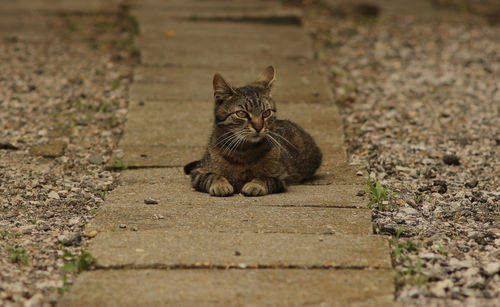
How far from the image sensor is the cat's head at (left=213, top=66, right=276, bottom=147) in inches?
192

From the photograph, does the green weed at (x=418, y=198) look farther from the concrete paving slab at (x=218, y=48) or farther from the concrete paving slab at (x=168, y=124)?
the concrete paving slab at (x=218, y=48)

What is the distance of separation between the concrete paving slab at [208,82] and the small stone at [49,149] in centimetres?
129

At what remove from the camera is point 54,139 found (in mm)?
6262

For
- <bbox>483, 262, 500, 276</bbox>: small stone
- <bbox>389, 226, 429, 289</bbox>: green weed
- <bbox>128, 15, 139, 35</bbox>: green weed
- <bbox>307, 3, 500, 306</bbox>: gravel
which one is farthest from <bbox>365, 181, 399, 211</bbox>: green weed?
<bbox>128, 15, 139, 35</bbox>: green weed

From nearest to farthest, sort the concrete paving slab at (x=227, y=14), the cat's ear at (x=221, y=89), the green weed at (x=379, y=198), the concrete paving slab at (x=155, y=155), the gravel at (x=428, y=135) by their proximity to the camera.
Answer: the gravel at (x=428, y=135), the green weed at (x=379, y=198), the cat's ear at (x=221, y=89), the concrete paving slab at (x=155, y=155), the concrete paving slab at (x=227, y=14)

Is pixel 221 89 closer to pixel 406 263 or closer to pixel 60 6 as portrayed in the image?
Result: pixel 406 263

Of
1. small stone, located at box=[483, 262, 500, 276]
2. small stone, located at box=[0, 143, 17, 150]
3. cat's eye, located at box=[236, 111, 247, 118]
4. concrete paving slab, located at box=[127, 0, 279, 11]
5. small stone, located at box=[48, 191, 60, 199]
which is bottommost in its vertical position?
Answer: small stone, located at box=[48, 191, 60, 199]

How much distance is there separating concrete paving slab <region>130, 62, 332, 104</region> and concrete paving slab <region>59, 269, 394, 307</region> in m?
3.92

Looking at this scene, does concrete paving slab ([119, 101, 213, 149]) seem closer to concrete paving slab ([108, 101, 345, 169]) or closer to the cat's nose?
concrete paving slab ([108, 101, 345, 169])

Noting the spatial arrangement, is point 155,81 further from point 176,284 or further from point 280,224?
point 176,284

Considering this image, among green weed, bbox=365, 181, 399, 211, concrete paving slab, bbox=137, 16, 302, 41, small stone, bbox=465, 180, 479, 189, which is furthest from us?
concrete paving slab, bbox=137, 16, 302, 41

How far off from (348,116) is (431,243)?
3.25 m

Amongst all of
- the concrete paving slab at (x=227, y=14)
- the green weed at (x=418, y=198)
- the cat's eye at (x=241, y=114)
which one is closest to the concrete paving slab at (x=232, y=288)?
the green weed at (x=418, y=198)

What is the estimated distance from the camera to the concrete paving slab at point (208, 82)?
7.30 metres
